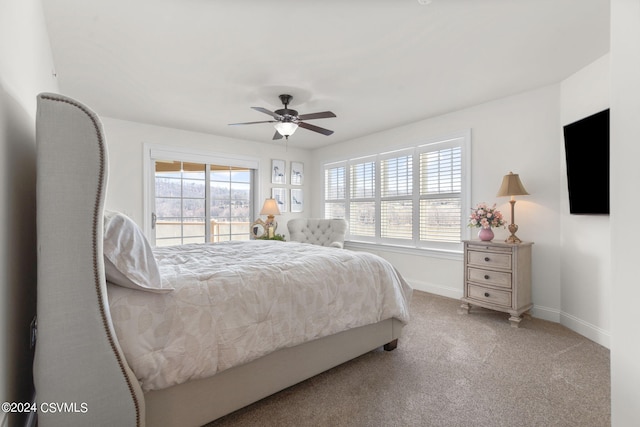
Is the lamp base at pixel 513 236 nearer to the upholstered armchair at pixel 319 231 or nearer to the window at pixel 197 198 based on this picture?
the upholstered armchair at pixel 319 231

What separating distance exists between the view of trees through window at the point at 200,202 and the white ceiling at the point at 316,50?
4.10ft

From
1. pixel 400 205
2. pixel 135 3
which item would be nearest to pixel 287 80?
pixel 135 3

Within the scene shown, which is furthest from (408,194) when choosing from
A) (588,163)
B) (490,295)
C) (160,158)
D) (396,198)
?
(160,158)

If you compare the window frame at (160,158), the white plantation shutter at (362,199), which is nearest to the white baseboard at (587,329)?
the white plantation shutter at (362,199)

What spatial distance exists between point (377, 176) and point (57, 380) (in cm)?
445

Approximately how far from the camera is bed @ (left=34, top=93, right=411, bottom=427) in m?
1.04

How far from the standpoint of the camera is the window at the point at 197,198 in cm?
446

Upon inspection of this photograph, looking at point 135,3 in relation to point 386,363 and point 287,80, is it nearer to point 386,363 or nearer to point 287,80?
point 287,80

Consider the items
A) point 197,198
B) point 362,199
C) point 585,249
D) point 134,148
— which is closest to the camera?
point 585,249

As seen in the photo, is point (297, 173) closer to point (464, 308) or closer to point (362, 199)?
point (362, 199)

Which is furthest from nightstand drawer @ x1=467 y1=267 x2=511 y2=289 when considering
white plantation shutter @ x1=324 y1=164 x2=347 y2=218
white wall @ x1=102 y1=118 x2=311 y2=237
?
white wall @ x1=102 y1=118 x2=311 y2=237

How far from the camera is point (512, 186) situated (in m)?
3.13

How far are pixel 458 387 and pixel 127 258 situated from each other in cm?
206

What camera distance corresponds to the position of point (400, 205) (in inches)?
181
